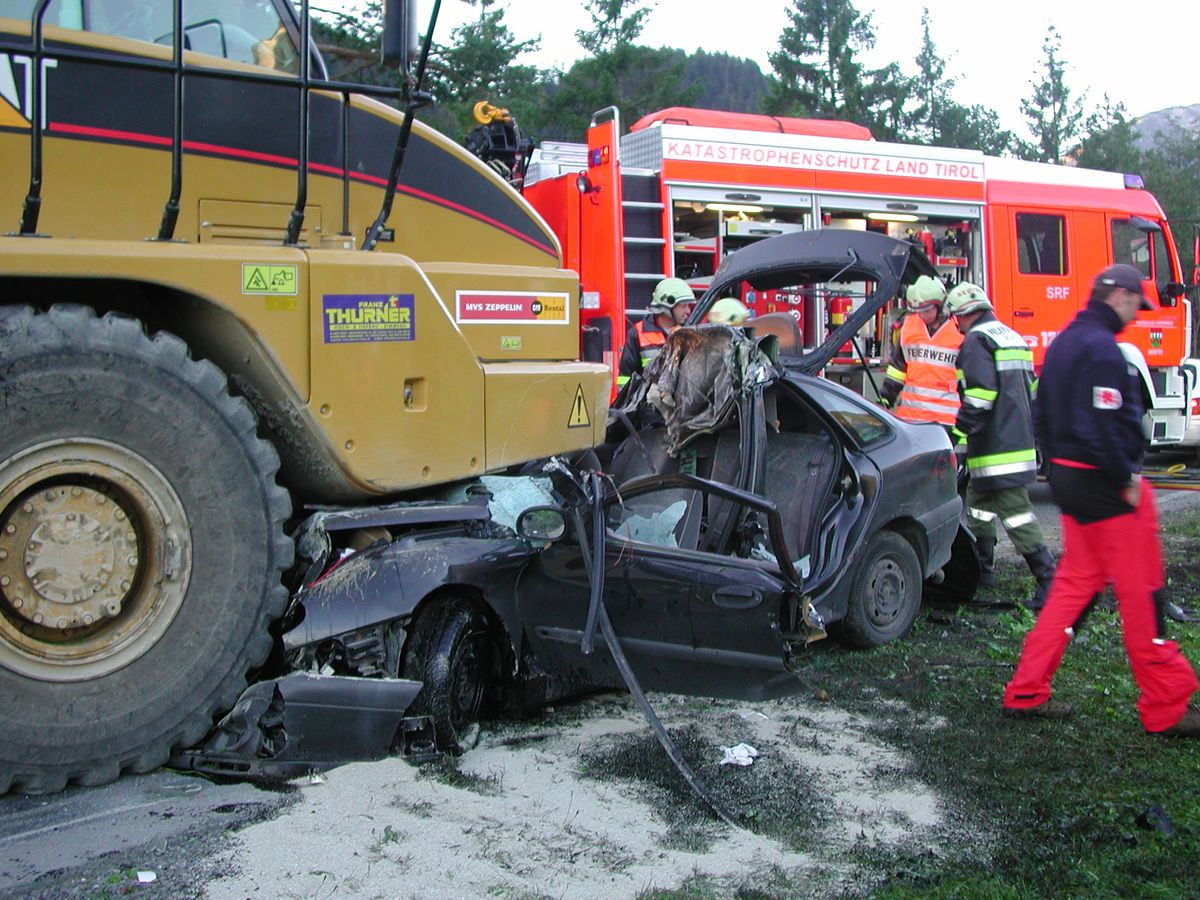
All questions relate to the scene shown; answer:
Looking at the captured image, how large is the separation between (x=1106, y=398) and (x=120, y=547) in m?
3.71

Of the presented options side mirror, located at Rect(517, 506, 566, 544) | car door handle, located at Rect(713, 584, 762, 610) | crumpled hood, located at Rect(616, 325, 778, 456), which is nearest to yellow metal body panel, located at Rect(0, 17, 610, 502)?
side mirror, located at Rect(517, 506, 566, 544)

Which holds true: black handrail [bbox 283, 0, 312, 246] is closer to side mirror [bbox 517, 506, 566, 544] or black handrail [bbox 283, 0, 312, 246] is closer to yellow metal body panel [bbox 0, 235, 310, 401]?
yellow metal body panel [bbox 0, 235, 310, 401]

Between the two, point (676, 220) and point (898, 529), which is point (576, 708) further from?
point (676, 220)

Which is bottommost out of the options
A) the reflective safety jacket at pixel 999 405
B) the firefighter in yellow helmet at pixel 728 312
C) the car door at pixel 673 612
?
the car door at pixel 673 612

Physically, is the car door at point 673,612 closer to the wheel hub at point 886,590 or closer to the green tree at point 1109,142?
the wheel hub at point 886,590

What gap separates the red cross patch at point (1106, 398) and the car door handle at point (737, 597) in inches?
64.0

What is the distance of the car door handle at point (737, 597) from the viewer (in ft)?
14.1

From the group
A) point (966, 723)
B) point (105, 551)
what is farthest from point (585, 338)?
point (105, 551)

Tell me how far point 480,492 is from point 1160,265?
10787 millimetres

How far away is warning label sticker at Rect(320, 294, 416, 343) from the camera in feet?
13.7

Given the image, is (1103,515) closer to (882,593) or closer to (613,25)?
(882,593)

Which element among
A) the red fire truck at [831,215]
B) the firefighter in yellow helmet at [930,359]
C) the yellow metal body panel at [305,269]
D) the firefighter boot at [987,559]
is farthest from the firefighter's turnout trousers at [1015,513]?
the yellow metal body panel at [305,269]

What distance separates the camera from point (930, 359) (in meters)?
7.94

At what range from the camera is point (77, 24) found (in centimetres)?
403
